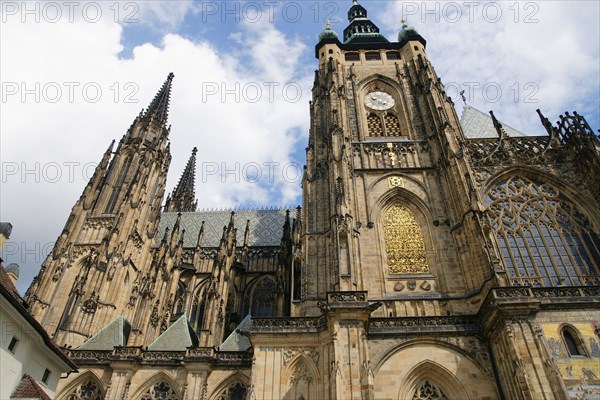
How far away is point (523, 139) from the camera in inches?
939

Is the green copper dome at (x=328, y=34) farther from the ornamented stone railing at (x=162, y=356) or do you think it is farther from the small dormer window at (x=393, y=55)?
the ornamented stone railing at (x=162, y=356)

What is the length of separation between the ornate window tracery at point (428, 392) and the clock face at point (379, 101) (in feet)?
53.5

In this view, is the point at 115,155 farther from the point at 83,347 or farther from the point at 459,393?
the point at 459,393

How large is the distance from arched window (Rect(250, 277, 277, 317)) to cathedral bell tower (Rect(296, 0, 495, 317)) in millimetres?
10947

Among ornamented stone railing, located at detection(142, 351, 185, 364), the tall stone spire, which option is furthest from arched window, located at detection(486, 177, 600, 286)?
the tall stone spire

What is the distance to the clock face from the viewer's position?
26.6 metres

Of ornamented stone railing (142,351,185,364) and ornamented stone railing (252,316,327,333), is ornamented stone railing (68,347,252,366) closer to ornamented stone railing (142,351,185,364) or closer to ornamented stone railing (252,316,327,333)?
ornamented stone railing (142,351,185,364)

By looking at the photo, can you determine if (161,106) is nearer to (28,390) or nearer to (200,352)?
(200,352)

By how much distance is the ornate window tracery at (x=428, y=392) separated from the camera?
15.3 m

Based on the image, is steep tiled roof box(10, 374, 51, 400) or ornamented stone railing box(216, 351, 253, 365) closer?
steep tiled roof box(10, 374, 51, 400)

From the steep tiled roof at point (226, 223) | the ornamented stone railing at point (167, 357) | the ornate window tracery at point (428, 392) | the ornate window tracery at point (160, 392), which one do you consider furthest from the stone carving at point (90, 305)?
the ornate window tracery at point (428, 392)

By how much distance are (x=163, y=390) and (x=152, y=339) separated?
402 centimetres

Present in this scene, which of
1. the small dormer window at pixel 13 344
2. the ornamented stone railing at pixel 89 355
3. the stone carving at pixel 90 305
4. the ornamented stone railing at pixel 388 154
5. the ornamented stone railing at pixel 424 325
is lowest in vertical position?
the small dormer window at pixel 13 344

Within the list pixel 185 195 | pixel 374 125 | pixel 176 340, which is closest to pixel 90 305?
pixel 176 340
